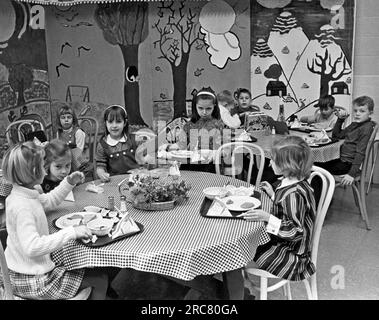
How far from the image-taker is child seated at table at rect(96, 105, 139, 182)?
3.19 m

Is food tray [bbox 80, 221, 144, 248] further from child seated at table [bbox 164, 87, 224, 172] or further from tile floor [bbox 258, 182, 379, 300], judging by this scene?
child seated at table [bbox 164, 87, 224, 172]

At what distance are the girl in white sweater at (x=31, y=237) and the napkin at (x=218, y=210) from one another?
55 cm

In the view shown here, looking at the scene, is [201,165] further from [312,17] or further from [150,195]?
[312,17]

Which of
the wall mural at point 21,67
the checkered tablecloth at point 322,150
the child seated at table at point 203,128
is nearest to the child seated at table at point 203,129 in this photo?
the child seated at table at point 203,128

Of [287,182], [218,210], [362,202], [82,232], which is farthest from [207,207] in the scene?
[362,202]

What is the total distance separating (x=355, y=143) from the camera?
3914 mm

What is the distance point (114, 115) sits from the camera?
10.4 feet

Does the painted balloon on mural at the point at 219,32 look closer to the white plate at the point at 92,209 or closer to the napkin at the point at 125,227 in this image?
the white plate at the point at 92,209

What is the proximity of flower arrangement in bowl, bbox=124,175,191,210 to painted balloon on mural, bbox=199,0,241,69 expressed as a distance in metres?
3.13

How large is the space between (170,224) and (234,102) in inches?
120

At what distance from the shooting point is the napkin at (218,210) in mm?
2158

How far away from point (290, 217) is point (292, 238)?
92 millimetres

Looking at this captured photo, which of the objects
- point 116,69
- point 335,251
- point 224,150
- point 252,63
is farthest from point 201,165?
Result: point 116,69

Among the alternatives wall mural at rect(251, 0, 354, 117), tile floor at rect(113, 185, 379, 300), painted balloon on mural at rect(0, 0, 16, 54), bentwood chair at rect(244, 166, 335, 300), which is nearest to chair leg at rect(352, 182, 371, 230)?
tile floor at rect(113, 185, 379, 300)
